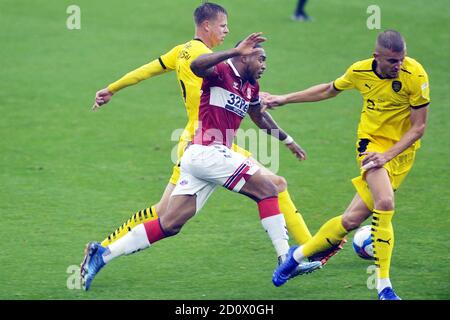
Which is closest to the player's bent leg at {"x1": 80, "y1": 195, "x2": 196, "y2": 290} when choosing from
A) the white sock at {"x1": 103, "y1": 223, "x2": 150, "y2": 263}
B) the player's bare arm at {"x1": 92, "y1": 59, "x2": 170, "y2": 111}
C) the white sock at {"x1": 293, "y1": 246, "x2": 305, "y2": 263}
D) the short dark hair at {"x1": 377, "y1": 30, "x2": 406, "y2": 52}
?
the white sock at {"x1": 103, "y1": 223, "x2": 150, "y2": 263}

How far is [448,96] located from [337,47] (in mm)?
3741

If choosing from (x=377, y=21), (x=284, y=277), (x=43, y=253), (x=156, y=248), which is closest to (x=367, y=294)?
(x=284, y=277)

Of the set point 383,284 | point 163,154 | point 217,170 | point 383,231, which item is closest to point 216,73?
point 217,170

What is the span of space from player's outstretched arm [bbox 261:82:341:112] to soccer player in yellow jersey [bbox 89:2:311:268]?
234 mm

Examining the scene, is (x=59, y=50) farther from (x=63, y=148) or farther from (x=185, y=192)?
(x=185, y=192)

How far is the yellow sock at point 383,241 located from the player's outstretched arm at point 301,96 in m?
1.36

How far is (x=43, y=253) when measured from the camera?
9.48m

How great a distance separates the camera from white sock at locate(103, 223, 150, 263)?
841 centimetres

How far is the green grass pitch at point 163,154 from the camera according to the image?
8812mm

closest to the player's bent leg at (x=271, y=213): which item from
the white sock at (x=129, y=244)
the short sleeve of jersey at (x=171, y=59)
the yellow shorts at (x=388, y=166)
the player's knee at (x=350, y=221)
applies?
the player's knee at (x=350, y=221)

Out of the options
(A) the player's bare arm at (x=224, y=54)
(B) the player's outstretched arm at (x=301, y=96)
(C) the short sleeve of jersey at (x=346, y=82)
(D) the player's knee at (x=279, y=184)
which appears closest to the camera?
(A) the player's bare arm at (x=224, y=54)

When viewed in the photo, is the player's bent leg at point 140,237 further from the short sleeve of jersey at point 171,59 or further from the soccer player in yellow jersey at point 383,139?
the short sleeve of jersey at point 171,59
